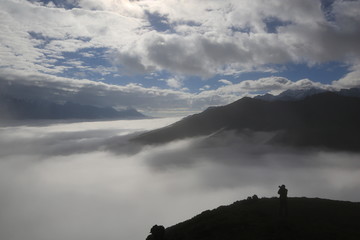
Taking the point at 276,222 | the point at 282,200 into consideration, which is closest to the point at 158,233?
the point at 276,222

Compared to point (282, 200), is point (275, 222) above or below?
below

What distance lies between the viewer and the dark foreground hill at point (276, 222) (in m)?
49.5

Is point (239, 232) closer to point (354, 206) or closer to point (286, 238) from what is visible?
point (286, 238)

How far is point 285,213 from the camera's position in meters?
56.9

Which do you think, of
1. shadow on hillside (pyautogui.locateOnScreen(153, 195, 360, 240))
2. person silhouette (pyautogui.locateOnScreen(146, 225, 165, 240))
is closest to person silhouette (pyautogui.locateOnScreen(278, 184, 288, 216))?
shadow on hillside (pyautogui.locateOnScreen(153, 195, 360, 240))

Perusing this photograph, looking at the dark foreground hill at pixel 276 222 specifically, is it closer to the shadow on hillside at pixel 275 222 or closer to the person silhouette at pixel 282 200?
the shadow on hillside at pixel 275 222

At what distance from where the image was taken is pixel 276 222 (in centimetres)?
5400

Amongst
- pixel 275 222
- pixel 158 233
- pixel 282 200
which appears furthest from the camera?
pixel 158 233

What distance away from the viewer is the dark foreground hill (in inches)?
1948

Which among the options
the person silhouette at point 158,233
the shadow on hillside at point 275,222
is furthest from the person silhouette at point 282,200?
the person silhouette at point 158,233

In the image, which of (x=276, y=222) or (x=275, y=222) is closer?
(x=276, y=222)

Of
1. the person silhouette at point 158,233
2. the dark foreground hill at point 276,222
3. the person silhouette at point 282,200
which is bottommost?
the person silhouette at point 158,233

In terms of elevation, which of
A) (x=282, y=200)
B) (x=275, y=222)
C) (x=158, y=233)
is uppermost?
(x=282, y=200)

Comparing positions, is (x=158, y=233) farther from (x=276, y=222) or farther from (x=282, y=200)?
(x=282, y=200)
